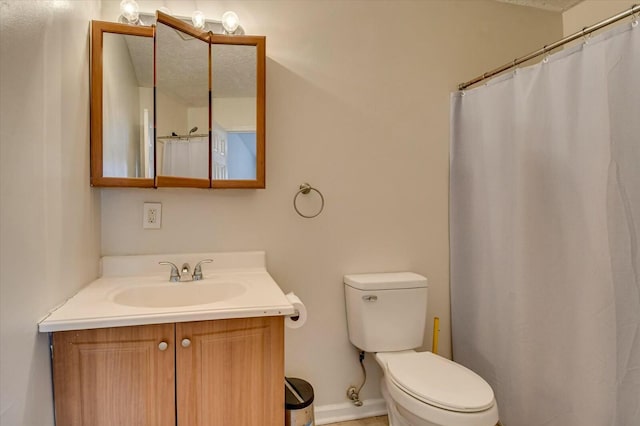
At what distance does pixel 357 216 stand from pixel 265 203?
1.65ft

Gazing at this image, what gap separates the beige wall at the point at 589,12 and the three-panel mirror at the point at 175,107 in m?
1.95

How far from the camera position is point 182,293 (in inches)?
59.8

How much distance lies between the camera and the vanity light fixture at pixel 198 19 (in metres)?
1.58

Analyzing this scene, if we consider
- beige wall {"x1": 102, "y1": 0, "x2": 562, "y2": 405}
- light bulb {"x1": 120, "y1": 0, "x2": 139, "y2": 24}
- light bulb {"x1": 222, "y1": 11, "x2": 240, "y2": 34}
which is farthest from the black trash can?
A: light bulb {"x1": 120, "y1": 0, "x2": 139, "y2": 24}

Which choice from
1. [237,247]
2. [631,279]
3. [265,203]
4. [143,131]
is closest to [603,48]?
[631,279]

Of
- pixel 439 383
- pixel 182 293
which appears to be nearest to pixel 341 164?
pixel 182 293

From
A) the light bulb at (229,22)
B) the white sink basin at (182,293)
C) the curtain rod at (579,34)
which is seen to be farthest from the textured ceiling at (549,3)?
the white sink basin at (182,293)

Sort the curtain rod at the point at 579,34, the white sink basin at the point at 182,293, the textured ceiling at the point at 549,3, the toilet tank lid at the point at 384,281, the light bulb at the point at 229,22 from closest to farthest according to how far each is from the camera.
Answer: the curtain rod at the point at 579,34 < the white sink basin at the point at 182,293 < the light bulb at the point at 229,22 < the toilet tank lid at the point at 384,281 < the textured ceiling at the point at 549,3

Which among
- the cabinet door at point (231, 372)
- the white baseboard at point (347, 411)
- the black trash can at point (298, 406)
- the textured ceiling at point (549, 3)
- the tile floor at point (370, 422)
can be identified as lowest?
the tile floor at point (370, 422)

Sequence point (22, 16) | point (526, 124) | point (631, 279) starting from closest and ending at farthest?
point (22, 16) < point (631, 279) < point (526, 124)

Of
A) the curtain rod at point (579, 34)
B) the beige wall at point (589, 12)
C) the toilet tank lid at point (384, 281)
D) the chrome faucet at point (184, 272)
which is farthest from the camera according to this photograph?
the beige wall at point (589, 12)

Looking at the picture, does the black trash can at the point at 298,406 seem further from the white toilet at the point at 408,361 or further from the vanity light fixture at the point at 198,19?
the vanity light fixture at the point at 198,19

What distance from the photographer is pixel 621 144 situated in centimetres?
125

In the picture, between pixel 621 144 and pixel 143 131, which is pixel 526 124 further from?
pixel 143 131
